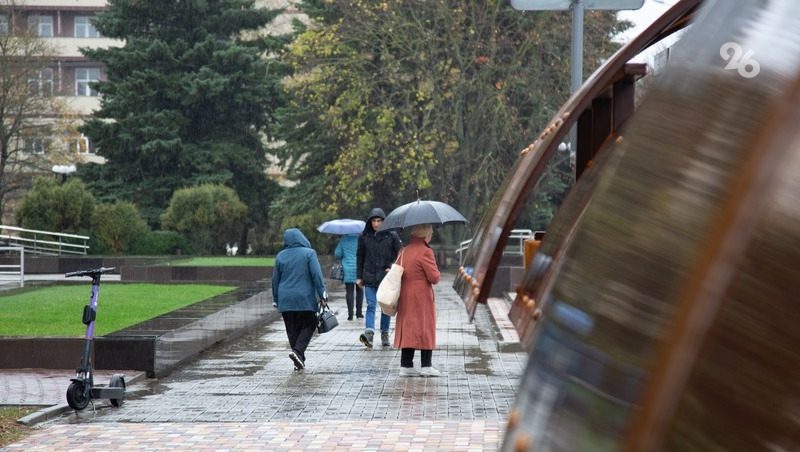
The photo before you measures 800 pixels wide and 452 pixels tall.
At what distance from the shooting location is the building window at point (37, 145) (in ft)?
190

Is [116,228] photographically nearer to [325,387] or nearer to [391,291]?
[391,291]

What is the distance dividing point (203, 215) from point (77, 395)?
35231 mm

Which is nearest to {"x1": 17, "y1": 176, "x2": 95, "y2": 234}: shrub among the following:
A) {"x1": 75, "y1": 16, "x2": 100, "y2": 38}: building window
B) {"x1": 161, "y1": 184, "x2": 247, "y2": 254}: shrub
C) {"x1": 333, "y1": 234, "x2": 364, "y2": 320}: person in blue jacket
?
{"x1": 161, "y1": 184, "x2": 247, "y2": 254}: shrub

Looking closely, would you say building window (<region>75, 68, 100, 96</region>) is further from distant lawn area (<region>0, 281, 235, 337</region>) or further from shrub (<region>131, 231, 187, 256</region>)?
distant lawn area (<region>0, 281, 235, 337</region>)

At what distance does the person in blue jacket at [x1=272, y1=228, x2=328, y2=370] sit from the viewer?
15.0 metres

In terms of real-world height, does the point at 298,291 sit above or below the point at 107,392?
above

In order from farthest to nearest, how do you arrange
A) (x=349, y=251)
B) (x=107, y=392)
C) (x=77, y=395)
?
(x=349, y=251)
(x=107, y=392)
(x=77, y=395)

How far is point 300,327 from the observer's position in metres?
15.3

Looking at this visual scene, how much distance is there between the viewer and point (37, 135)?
5738 centimetres

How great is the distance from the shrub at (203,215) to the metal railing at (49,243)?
313 cm

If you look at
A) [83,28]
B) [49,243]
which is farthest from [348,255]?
[83,28]

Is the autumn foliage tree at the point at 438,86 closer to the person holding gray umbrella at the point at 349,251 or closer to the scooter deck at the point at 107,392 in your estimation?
the person holding gray umbrella at the point at 349,251

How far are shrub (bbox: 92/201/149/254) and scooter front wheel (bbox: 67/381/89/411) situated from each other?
33.7 m

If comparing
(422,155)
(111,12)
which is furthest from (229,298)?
(111,12)
